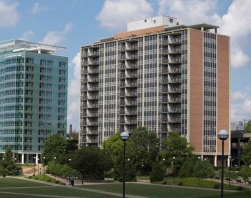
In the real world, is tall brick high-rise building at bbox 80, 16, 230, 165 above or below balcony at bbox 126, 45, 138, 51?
below

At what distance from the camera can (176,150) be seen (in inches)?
5162

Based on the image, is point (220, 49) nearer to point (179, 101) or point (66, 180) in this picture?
point (179, 101)

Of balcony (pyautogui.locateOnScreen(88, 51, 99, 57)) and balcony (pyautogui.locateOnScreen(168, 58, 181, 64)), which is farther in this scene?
balcony (pyautogui.locateOnScreen(88, 51, 99, 57))

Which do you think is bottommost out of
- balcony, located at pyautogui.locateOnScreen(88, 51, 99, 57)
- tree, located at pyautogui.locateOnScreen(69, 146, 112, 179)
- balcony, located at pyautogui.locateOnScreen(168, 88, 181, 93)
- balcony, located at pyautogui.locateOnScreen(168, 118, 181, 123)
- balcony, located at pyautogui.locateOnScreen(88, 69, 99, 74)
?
tree, located at pyautogui.locateOnScreen(69, 146, 112, 179)

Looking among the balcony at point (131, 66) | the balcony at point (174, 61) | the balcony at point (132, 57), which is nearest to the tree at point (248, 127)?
the balcony at point (131, 66)

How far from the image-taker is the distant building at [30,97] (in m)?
186

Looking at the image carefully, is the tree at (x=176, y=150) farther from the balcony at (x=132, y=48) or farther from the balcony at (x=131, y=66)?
the balcony at (x=132, y=48)

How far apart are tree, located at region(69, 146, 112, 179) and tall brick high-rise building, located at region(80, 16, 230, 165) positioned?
38284 mm

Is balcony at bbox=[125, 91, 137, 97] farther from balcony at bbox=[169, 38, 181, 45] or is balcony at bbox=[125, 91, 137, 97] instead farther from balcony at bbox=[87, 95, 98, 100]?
balcony at bbox=[169, 38, 181, 45]

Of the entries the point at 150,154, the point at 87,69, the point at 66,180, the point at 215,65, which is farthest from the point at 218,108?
the point at 66,180

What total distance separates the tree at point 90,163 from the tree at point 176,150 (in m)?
23.2

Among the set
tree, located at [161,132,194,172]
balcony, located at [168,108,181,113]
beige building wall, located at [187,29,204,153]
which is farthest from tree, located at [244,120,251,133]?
tree, located at [161,132,194,172]

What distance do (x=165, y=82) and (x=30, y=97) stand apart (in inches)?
2216

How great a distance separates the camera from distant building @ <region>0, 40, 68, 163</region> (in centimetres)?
18650
